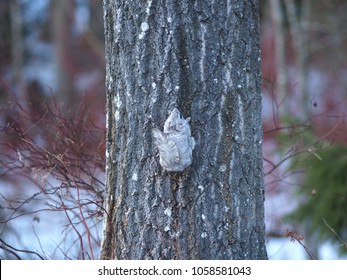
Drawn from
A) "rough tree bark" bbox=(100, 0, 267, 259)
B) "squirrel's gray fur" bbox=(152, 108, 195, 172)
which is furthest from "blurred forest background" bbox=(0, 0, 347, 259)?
"squirrel's gray fur" bbox=(152, 108, 195, 172)

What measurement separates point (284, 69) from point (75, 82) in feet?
30.8

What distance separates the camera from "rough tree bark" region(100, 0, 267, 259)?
3035mm

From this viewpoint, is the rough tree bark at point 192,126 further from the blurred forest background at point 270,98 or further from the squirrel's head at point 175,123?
the blurred forest background at point 270,98

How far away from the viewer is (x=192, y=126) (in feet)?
9.96

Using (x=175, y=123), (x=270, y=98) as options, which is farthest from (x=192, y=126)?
(x=270, y=98)

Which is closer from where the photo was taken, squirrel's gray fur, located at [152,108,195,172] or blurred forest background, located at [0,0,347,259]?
squirrel's gray fur, located at [152,108,195,172]

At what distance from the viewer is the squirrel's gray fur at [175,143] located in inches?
117

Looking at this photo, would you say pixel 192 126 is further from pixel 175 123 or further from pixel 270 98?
pixel 270 98

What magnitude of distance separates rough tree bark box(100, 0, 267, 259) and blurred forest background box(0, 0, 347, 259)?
2.33 feet

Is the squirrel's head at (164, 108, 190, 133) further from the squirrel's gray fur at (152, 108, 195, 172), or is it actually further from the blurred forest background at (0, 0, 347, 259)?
the blurred forest background at (0, 0, 347, 259)

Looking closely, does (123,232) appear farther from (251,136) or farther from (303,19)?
(303,19)

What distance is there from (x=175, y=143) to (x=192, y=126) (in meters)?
0.13

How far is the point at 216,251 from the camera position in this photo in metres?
3.04
